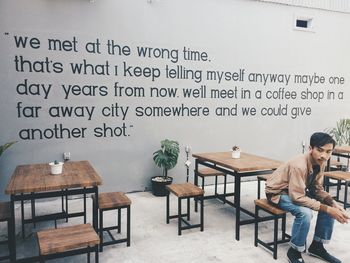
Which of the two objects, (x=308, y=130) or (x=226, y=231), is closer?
(x=226, y=231)

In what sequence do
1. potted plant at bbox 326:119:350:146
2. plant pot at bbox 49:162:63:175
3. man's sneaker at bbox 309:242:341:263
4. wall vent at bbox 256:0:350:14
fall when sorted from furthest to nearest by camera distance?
potted plant at bbox 326:119:350:146, wall vent at bbox 256:0:350:14, plant pot at bbox 49:162:63:175, man's sneaker at bbox 309:242:341:263

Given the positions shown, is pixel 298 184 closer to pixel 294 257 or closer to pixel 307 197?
pixel 307 197

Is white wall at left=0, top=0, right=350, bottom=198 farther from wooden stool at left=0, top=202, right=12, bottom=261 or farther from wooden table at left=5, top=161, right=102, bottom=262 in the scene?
wooden stool at left=0, top=202, right=12, bottom=261

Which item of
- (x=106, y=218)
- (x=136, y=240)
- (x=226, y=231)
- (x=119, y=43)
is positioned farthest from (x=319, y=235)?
(x=119, y=43)

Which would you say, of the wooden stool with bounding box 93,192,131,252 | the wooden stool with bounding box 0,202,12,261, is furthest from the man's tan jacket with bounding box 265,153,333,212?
the wooden stool with bounding box 0,202,12,261

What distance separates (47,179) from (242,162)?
2.05m

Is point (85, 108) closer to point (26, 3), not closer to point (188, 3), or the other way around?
point (26, 3)

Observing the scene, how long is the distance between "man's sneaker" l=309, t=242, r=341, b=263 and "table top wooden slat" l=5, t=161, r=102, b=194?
2.01 meters

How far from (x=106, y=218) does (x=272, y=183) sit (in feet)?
6.47

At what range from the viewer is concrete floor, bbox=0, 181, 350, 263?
2920 millimetres

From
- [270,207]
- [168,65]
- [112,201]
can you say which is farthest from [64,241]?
[168,65]

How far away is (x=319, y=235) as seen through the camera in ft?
9.55

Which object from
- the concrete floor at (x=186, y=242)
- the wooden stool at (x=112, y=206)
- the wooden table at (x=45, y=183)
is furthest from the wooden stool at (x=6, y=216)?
the wooden stool at (x=112, y=206)

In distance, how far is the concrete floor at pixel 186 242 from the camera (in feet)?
9.58
